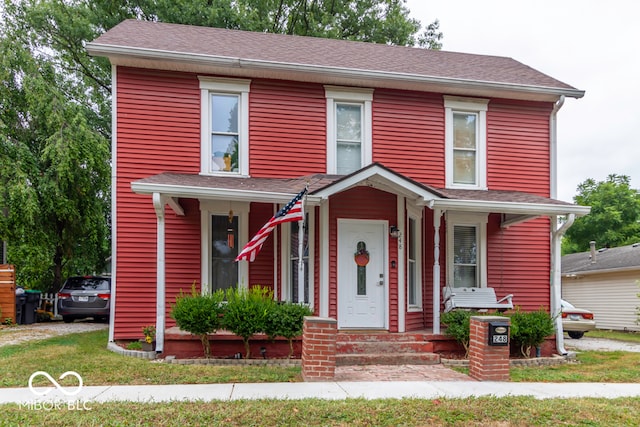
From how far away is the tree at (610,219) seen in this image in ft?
108

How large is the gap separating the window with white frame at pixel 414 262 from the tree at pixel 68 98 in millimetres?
9439

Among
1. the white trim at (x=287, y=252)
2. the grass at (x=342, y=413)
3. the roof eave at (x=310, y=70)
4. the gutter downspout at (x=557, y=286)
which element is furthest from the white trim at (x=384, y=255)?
the grass at (x=342, y=413)

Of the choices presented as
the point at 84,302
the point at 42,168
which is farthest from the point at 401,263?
the point at 42,168

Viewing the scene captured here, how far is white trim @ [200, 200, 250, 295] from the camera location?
8.99 metres

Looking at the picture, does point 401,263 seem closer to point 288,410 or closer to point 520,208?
point 520,208

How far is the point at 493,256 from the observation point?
33.6 ft

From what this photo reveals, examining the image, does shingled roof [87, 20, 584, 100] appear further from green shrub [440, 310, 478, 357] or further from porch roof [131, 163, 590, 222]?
green shrub [440, 310, 478, 357]

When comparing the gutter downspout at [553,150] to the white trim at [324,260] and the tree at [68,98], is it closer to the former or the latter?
the white trim at [324,260]

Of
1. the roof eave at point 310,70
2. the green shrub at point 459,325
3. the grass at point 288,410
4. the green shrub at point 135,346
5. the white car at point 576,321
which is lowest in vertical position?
the white car at point 576,321

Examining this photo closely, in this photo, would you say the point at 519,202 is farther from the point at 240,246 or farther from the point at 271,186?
the point at 240,246

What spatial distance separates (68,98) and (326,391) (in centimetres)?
1532

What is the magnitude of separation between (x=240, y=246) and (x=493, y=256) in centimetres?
540

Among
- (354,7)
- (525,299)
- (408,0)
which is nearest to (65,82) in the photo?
(354,7)

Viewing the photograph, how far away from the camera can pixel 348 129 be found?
9922 mm
